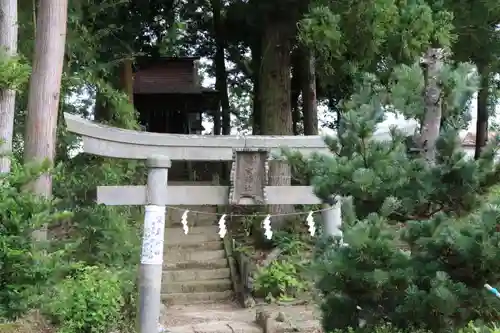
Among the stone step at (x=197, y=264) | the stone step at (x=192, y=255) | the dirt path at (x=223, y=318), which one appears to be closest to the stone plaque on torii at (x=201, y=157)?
the dirt path at (x=223, y=318)

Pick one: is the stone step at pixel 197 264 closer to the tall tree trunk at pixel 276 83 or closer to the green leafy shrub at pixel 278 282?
the tall tree trunk at pixel 276 83

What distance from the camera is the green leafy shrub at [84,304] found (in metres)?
6.86

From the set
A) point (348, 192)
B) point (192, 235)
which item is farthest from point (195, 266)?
point (348, 192)

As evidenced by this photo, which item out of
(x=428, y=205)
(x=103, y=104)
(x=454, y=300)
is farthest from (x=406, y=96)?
(x=103, y=104)

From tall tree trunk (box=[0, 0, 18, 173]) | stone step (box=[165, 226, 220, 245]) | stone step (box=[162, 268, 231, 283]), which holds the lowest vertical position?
stone step (box=[162, 268, 231, 283])

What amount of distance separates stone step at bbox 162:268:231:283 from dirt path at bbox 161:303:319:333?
0.87 meters

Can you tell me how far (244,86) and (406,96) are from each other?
18.5 metres

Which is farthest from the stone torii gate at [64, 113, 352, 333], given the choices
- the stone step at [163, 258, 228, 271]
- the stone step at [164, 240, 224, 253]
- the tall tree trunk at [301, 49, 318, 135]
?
the tall tree trunk at [301, 49, 318, 135]

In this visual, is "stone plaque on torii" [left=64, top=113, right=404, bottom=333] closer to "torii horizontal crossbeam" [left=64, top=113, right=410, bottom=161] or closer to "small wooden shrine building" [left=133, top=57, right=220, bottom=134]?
"torii horizontal crossbeam" [left=64, top=113, right=410, bottom=161]

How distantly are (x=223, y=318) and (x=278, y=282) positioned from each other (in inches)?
49.8

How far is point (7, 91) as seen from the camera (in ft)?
22.1

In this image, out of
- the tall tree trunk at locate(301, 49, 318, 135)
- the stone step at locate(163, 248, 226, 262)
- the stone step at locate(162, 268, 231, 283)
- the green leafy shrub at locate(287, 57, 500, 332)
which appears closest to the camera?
the green leafy shrub at locate(287, 57, 500, 332)

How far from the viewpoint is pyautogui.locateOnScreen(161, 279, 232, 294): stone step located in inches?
467

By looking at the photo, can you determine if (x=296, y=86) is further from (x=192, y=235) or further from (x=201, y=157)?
Answer: (x=201, y=157)
